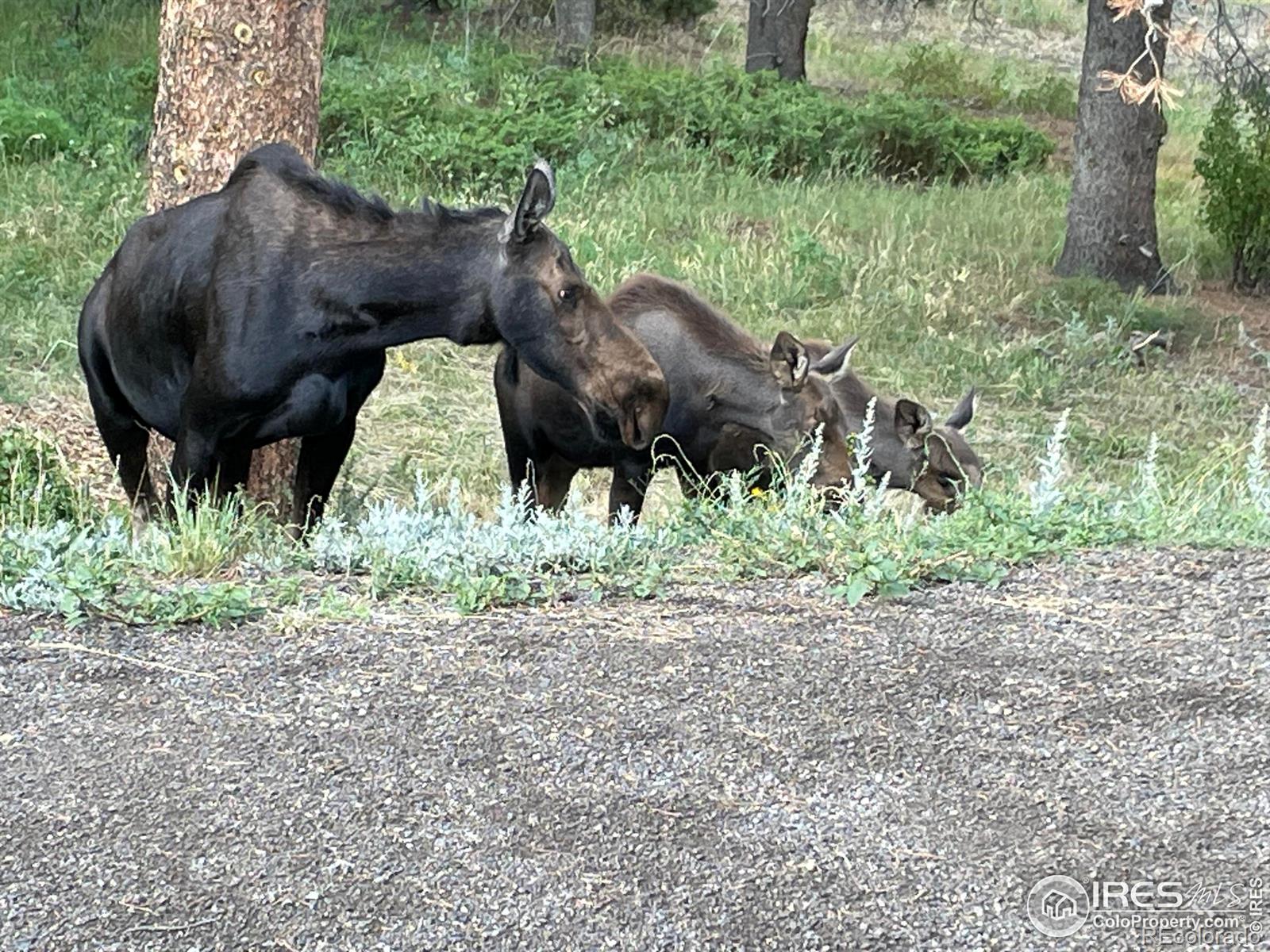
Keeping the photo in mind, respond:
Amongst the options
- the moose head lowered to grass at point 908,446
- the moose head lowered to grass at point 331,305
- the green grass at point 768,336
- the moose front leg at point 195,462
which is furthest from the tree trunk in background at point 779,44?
the moose front leg at point 195,462

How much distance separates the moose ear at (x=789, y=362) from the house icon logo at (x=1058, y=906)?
5202mm

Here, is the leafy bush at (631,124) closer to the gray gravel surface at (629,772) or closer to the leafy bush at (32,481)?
the leafy bush at (32,481)

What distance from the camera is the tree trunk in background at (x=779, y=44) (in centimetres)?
2470

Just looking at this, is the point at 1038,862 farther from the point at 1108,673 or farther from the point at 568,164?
the point at 568,164

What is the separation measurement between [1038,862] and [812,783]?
22.4 inches

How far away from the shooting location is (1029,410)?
41.6ft

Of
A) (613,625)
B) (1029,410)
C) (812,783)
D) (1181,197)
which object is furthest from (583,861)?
(1181,197)

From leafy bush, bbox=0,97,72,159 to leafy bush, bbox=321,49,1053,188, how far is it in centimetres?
267

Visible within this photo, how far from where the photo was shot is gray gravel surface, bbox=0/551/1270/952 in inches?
136

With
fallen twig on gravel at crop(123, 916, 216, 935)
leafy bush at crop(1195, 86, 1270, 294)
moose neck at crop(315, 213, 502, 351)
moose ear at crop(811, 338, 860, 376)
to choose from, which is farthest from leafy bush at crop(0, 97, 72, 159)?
fallen twig on gravel at crop(123, 916, 216, 935)

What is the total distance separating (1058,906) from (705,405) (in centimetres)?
547

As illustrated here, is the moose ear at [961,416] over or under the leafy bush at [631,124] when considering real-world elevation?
under

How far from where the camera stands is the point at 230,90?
26.2 ft

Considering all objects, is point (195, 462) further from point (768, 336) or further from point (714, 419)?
point (768, 336)
